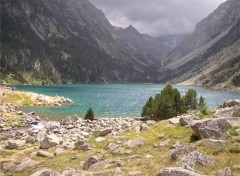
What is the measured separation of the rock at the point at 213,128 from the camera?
1024 inches

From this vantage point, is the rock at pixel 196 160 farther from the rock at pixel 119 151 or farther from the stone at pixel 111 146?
the stone at pixel 111 146

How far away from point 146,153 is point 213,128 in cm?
594

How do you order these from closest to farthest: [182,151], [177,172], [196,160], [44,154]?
[177,172] < [196,160] < [182,151] < [44,154]

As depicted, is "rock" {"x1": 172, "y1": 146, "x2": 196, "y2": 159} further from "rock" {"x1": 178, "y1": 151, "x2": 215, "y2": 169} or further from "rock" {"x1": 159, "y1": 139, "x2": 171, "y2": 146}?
"rock" {"x1": 159, "y1": 139, "x2": 171, "y2": 146}

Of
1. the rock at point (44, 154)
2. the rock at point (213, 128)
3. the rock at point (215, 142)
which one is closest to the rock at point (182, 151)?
the rock at point (215, 142)

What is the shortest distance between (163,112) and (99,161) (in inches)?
1511

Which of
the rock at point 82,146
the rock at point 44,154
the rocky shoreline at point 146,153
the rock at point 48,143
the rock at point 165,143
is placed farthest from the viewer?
the rock at point 48,143

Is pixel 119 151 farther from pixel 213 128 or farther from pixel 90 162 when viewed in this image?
pixel 213 128

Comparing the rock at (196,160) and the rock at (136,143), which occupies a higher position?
the rock at (196,160)

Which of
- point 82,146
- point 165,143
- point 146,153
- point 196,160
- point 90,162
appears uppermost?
point 196,160

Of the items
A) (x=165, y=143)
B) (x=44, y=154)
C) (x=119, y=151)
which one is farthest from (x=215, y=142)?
(x=44, y=154)

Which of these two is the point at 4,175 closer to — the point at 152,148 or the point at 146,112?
the point at 152,148

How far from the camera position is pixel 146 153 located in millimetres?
27688

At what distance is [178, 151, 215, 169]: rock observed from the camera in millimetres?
20203
